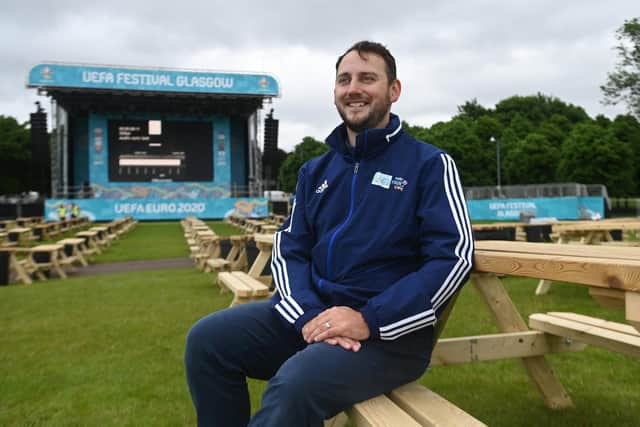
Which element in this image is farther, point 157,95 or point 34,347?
point 157,95

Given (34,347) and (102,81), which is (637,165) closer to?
(102,81)

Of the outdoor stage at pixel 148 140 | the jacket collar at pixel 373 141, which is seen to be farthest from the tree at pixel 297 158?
the jacket collar at pixel 373 141

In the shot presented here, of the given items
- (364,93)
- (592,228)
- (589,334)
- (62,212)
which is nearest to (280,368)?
(364,93)

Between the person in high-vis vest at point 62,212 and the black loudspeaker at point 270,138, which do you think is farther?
the black loudspeaker at point 270,138

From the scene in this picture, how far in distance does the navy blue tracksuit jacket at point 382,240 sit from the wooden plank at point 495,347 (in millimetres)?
516

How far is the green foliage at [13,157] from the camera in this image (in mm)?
48344

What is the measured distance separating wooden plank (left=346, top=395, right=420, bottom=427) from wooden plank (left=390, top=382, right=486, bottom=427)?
33mm

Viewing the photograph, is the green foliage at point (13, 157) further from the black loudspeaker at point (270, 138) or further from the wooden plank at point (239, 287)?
the wooden plank at point (239, 287)

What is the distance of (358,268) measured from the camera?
192cm

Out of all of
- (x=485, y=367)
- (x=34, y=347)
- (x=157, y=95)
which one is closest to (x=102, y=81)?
(x=157, y=95)

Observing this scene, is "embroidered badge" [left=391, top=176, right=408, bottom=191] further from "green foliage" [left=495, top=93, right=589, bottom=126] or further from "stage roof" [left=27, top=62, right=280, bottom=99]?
"green foliage" [left=495, top=93, right=589, bottom=126]

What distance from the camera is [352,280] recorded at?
1.93m

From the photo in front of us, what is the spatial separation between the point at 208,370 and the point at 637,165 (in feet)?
144

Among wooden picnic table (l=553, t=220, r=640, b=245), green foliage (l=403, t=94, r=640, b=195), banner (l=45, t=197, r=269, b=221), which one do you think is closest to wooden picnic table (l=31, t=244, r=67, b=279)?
wooden picnic table (l=553, t=220, r=640, b=245)
